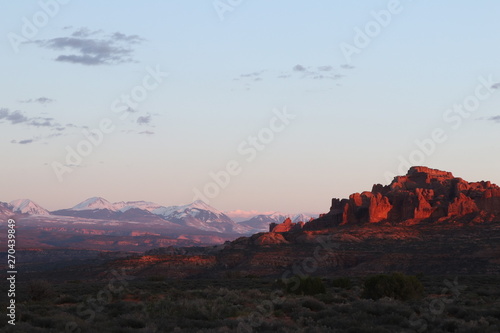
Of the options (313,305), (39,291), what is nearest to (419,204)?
(39,291)

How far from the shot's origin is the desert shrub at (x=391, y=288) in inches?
1240

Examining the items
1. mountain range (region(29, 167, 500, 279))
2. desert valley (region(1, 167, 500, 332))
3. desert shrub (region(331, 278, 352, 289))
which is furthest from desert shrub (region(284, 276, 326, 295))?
mountain range (region(29, 167, 500, 279))

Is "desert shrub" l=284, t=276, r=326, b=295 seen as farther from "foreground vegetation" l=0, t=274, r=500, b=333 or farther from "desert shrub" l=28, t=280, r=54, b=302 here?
"desert shrub" l=28, t=280, r=54, b=302

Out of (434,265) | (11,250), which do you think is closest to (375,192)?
(434,265)

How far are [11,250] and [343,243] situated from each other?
225 feet

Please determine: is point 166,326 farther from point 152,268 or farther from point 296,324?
point 152,268

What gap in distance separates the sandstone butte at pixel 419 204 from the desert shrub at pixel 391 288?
74995 mm

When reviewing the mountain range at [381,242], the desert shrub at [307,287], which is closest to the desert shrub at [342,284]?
the desert shrub at [307,287]

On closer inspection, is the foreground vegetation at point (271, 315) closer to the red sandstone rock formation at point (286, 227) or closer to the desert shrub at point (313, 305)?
the desert shrub at point (313, 305)

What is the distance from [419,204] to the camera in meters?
110

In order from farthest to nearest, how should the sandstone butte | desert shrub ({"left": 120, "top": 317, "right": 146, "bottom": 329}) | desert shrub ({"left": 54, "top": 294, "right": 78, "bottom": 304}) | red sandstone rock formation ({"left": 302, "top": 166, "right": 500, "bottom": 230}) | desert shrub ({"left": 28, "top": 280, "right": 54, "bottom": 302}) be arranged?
red sandstone rock formation ({"left": 302, "top": 166, "right": 500, "bottom": 230}), the sandstone butte, desert shrub ({"left": 28, "top": 280, "right": 54, "bottom": 302}), desert shrub ({"left": 54, "top": 294, "right": 78, "bottom": 304}), desert shrub ({"left": 120, "top": 317, "right": 146, "bottom": 329})

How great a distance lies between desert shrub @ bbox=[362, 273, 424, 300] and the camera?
103ft

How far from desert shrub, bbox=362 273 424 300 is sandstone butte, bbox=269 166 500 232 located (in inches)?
2953

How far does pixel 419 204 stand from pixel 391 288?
81.5m
